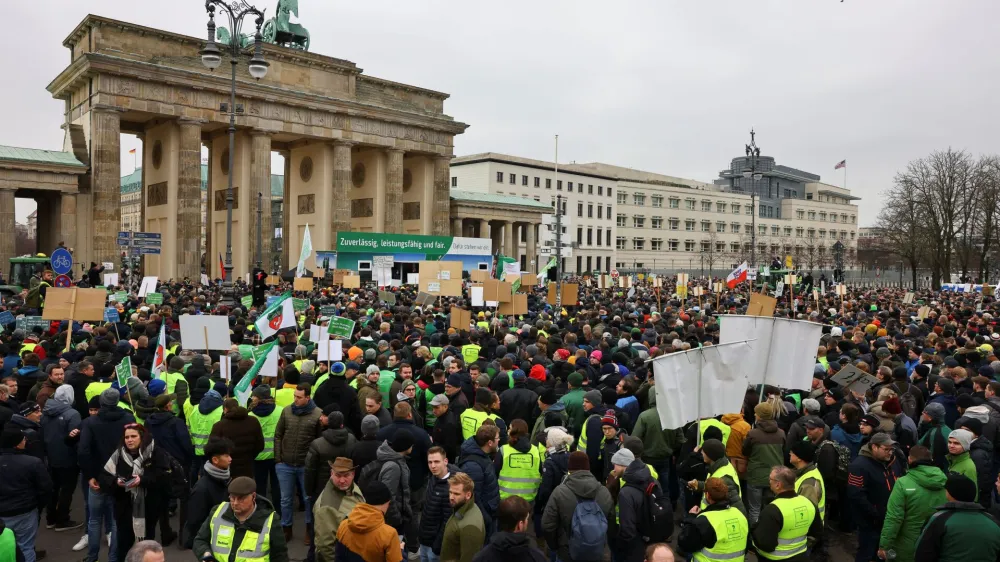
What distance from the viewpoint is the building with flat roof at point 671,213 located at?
87688 mm

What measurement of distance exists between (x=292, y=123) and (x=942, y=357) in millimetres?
45350

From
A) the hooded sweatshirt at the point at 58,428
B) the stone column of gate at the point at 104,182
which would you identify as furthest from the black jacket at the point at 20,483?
the stone column of gate at the point at 104,182

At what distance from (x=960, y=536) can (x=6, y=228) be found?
4345cm

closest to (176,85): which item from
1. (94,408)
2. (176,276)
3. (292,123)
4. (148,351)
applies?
(292,123)

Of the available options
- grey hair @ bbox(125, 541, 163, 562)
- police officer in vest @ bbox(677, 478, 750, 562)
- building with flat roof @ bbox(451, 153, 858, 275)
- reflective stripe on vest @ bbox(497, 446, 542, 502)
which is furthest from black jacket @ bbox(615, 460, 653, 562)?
building with flat roof @ bbox(451, 153, 858, 275)

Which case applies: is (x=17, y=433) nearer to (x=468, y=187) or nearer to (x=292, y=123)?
(x=292, y=123)

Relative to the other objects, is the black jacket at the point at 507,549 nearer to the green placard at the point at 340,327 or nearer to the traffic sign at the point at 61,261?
the green placard at the point at 340,327

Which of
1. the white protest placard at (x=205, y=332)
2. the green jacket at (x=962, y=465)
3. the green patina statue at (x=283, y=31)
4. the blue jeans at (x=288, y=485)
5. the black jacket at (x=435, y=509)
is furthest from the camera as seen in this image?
the green patina statue at (x=283, y=31)

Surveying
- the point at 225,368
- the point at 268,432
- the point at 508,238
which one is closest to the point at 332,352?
the point at 225,368

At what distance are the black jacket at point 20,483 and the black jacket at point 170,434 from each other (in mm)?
→ 1190

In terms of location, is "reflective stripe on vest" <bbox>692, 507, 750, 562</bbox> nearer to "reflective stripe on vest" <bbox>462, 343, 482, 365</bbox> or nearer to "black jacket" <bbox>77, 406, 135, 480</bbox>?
"black jacket" <bbox>77, 406, 135, 480</bbox>

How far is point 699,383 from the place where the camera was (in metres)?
7.37

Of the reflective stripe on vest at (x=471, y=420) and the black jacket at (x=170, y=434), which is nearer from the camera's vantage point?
the black jacket at (x=170, y=434)

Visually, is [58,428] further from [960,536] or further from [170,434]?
[960,536]
